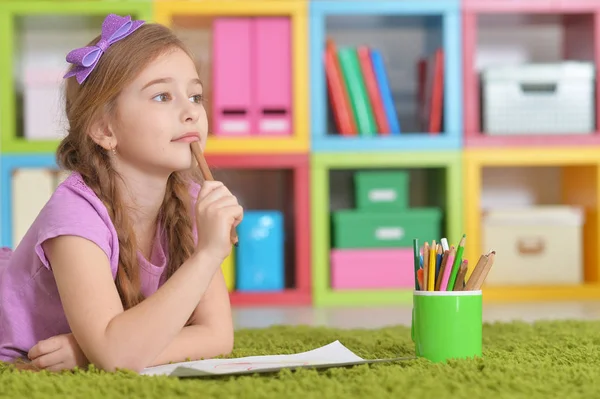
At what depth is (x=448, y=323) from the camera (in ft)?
3.48

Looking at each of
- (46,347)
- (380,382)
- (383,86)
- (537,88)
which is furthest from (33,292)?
(537,88)

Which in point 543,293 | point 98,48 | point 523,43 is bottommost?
point 543,293

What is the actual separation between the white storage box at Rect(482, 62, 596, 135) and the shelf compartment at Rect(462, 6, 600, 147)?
26mm

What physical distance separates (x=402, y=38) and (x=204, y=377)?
2027 millimetres

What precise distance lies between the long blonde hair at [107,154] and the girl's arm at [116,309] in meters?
0.09

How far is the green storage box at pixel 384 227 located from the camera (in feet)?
8.09

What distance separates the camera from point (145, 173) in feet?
3.83

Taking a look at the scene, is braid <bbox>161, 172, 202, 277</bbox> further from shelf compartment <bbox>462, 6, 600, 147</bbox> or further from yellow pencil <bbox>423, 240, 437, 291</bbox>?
shelf compartment <bbox>462, 6, 600, 147</bbox>

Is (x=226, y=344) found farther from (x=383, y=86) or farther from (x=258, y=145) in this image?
(x=383, y=86)

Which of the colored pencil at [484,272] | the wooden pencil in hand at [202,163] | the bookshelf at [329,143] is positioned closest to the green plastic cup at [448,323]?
the colored pencil at [484,272]

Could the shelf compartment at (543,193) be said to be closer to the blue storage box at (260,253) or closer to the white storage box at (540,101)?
the white storage box at (540,101)

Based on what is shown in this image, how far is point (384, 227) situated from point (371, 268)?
12cm

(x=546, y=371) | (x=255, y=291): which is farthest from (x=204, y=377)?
(x=255, y=291)

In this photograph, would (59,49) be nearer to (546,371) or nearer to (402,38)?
(402,38)
